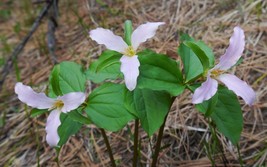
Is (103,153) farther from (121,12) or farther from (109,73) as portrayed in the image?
(121,12)

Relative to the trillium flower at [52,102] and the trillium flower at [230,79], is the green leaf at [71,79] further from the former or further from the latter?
the trillium flower at [230,79]

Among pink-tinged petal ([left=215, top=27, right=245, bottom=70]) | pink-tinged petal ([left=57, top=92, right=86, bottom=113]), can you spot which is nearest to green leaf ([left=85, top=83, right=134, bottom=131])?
pink-tinged petal ([left=57, top=92, right=86, bottom=113])

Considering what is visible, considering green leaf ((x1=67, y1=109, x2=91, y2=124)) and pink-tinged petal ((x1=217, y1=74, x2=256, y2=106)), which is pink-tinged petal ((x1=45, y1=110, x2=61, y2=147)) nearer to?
green leaf ((x1=67, y1=109, x2=91, y2=124))

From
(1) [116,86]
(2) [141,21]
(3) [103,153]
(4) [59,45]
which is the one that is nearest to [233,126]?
(1) [116,86]

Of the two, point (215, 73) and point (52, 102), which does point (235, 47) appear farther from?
point (52, 102)

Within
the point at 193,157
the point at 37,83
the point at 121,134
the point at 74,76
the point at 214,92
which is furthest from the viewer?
the point at 37,83

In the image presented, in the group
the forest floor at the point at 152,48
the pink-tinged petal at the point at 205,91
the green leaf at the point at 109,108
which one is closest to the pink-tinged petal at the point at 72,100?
the green leaf at the point at 109,108
